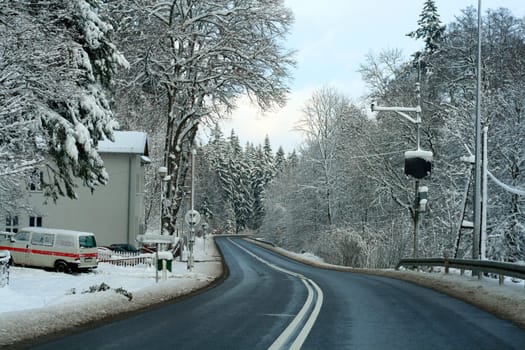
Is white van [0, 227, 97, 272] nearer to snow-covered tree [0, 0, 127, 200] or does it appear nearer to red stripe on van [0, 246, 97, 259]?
red stripe on van [0, 246, 97, 259]

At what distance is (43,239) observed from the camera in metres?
26.9

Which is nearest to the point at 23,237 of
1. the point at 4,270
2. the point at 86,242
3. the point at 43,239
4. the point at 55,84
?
the point at 43,239

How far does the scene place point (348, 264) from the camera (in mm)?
46875

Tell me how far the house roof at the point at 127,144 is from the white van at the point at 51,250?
19269 millimetres

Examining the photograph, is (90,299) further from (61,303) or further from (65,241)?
(65,241)

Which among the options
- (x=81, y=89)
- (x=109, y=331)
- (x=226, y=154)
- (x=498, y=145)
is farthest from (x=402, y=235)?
(x=226, y=154)

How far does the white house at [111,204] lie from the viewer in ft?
150

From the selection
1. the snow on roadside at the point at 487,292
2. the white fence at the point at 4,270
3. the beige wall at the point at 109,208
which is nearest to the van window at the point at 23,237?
the white fence at the point at 4,270

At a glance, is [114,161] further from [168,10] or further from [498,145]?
[498,145]

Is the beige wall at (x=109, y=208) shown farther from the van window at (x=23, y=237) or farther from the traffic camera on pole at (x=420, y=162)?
the traffic camera on pole at (x=420, y=162)

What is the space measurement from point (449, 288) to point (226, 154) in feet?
429

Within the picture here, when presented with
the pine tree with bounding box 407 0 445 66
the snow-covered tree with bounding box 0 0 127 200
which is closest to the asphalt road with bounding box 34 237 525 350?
the snow-covered tree with bounding box 0 0 127 200

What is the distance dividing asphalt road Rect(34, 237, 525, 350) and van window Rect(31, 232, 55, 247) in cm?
1441

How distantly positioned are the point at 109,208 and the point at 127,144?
16.1 feet
